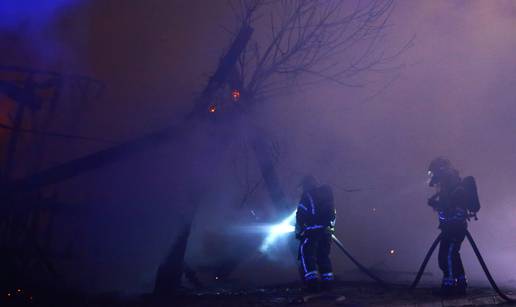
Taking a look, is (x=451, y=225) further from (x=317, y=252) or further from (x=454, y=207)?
(x=317, y=252)

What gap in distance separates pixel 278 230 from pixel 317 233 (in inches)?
87.0

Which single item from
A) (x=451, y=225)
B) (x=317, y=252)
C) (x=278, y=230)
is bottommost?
(x=317, y=252)

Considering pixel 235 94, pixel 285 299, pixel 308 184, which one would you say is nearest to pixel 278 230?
pixel 308 184

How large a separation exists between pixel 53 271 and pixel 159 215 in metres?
2.15

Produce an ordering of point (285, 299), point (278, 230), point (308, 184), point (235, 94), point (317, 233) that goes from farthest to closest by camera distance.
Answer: point (278, 230), point (235, 94), point (308, 184), point (317, 233), point (285, 299)

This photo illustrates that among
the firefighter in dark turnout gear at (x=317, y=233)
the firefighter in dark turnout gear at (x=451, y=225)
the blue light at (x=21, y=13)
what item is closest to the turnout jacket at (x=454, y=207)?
the firefighter in dark turnout gear at (x=451, y=225)

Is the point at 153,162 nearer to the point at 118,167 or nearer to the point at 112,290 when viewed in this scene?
the point at 118,167

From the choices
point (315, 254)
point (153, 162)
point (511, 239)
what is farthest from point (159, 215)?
point (511, 239)

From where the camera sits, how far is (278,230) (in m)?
8.95

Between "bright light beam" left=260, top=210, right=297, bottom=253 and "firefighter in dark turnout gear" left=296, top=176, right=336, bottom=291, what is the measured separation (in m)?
1.69

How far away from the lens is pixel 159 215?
891cm

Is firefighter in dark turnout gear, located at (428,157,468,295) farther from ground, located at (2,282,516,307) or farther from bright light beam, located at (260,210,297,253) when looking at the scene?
bright light beam, located at (260,210,297,253)

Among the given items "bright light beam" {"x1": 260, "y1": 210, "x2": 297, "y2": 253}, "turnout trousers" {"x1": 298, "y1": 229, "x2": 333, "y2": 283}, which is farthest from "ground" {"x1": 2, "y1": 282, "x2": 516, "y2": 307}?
"bright light beam" {"x1": 260, "y1": 210, "x2": 297, "y2": 253}

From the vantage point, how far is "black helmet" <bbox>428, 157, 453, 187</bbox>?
6.57 metres
